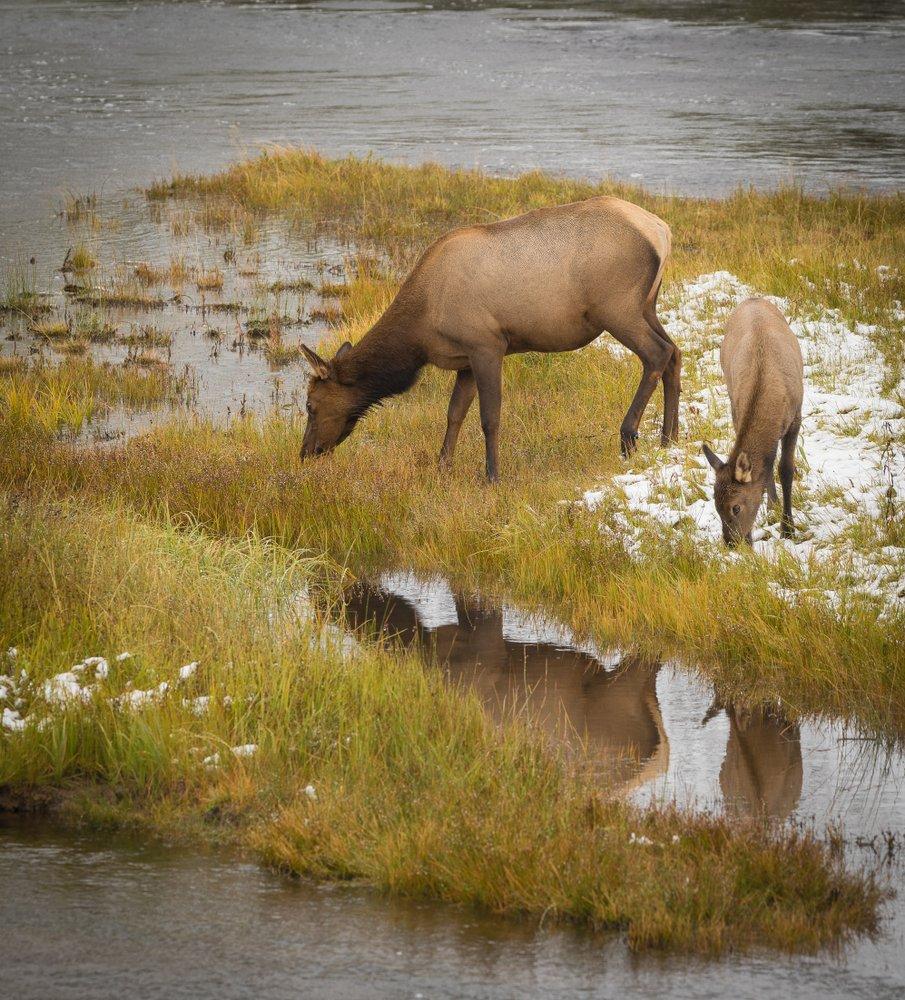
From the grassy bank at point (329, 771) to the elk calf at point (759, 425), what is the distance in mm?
2868

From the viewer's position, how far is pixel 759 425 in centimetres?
970

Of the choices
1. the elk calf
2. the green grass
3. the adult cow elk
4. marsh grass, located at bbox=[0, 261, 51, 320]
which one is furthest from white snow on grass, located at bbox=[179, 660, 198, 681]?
marsh grass, located at bbox=[0, 261, 51, 320]

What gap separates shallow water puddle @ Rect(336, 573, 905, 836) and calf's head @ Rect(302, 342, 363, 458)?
9.87 ft

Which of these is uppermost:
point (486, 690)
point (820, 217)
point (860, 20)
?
point (860, 20)

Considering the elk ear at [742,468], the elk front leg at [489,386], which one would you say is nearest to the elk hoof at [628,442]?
the elk front leg at [489,386]

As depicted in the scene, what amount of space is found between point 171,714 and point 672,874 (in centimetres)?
257

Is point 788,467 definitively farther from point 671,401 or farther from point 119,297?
point 119,297

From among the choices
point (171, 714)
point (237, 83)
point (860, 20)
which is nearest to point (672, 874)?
point (171, 714)

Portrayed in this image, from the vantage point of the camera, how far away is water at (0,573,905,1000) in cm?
509

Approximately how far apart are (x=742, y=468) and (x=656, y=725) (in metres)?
2.39

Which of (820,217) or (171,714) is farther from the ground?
(820,217)

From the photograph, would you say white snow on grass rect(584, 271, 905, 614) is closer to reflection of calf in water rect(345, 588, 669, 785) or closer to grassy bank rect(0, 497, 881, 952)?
reflection of calf in water rect(345, 588, 669, 785)

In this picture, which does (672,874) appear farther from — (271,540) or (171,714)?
(271,540)

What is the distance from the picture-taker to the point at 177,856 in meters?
6.16
